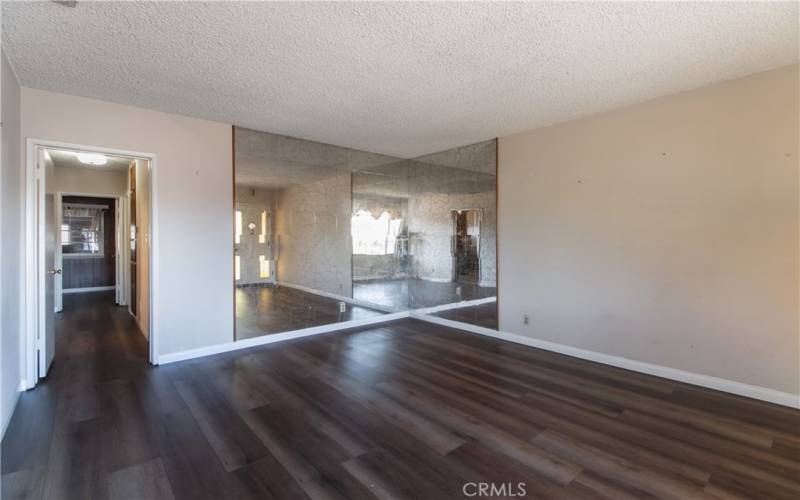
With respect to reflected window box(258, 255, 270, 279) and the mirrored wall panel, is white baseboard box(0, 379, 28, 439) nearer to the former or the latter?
the mirrored wall panel

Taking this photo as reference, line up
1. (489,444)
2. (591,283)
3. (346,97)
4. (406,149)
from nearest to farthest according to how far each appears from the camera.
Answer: (489,444)
(346,97)
(591,283)
(406,149)

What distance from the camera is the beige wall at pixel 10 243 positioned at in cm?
249

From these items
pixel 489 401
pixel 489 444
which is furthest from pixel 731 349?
pixel 489 444

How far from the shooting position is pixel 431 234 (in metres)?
5.89

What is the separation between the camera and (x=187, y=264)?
4.02 metres

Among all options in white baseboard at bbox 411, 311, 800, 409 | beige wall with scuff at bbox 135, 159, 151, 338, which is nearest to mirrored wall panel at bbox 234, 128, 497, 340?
white baseboard at bbox 411, 311, 800, 409

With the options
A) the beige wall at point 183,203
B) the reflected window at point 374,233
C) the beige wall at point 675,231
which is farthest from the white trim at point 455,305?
the beige wall at point 183,203

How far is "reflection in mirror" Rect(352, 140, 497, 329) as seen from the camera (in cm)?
511

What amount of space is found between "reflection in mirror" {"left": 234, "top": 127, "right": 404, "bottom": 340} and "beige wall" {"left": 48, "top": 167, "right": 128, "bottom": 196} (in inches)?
197

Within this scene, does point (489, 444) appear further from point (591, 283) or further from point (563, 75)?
point (563, 75)

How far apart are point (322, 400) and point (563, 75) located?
3281mm

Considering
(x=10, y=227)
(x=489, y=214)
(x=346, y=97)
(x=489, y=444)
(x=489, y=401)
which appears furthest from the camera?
(x=489, y=214)

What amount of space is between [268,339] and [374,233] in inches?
88.9

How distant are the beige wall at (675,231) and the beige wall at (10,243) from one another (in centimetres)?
471
